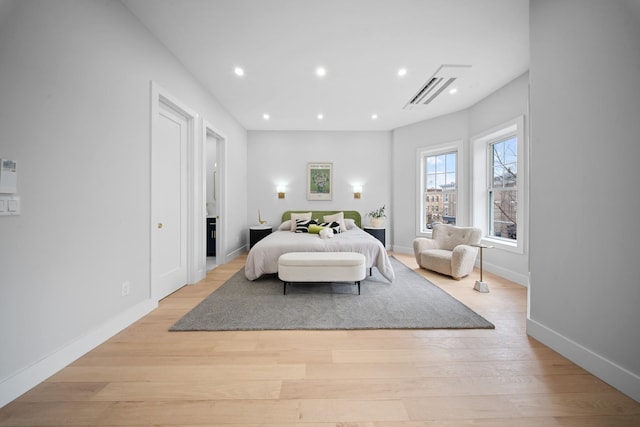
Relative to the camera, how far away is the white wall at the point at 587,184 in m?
1.41

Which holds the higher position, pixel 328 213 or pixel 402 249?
pixel 328 213

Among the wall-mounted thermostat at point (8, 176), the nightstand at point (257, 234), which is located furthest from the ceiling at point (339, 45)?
the nightstand at point (257, 234)

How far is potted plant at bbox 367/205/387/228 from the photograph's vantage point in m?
5.46

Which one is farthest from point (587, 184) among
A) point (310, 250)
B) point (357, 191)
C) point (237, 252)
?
point (237, 252)

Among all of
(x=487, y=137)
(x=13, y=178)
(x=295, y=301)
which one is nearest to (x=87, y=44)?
(x=13, y=178)

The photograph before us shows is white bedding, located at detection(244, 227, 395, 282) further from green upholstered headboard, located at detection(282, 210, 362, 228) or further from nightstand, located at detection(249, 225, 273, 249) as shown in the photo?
green upholstered headboard, located at detection(282, 210, 362, 228)

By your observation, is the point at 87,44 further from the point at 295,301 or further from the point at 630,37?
the point at 630,37

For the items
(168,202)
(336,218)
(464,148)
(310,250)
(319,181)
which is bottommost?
(310,250)

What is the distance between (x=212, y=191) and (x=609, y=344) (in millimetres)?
5989

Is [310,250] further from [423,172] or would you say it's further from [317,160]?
[423,172]

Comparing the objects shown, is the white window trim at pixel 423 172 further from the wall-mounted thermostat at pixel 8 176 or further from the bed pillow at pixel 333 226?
the wall-mounted thermostat at pixel 8 176

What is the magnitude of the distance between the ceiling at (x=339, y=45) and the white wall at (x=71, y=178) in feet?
2.06

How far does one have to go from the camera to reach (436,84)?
11.6 ft

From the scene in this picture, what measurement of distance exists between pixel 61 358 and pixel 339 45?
3.68 m
